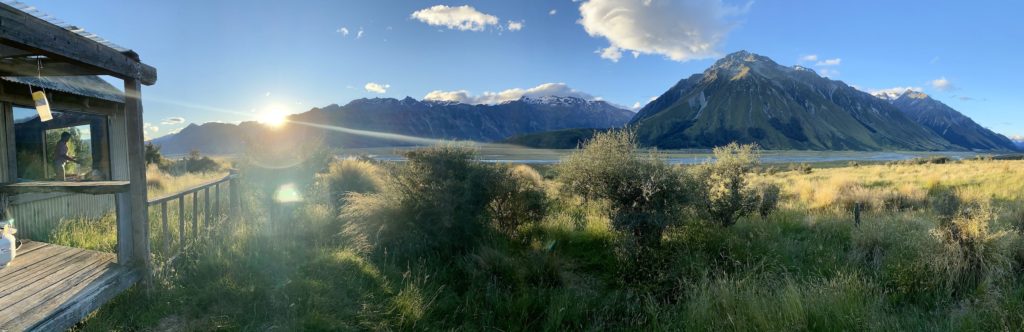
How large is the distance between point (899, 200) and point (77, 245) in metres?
17.4

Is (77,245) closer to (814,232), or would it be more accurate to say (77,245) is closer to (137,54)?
(137,54)

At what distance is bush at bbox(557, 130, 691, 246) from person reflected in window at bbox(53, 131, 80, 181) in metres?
10.9

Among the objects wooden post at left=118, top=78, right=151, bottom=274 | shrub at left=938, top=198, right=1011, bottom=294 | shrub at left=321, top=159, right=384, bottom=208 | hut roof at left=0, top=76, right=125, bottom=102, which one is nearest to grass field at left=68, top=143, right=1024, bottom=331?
shrub at left=938, top=198, right=1011, bottom=294

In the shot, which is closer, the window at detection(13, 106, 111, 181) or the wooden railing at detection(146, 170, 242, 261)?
the wooden railing at detection(146, 170, 242, 261)

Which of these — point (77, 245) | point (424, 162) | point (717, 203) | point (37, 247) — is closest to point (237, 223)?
point (77, 245)

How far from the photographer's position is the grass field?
16.1 ft

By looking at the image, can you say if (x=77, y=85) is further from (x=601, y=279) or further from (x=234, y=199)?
(x=601, y=279)

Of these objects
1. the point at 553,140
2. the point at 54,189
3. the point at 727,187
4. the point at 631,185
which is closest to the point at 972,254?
the point at 727,187

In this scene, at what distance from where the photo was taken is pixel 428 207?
7738mm

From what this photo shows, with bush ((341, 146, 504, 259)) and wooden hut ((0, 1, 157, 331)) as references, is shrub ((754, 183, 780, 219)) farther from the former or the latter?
wooden hut ((0, 1, 157, 331))

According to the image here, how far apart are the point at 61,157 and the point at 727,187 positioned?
1421 centimetres

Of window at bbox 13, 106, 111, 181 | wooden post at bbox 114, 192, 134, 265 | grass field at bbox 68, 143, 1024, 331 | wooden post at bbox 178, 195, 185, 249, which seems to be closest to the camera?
grass field at bbox 68, 143, 1024, 331

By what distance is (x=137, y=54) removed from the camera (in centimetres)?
513

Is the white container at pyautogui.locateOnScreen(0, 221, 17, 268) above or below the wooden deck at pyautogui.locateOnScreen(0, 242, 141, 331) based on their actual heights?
above
